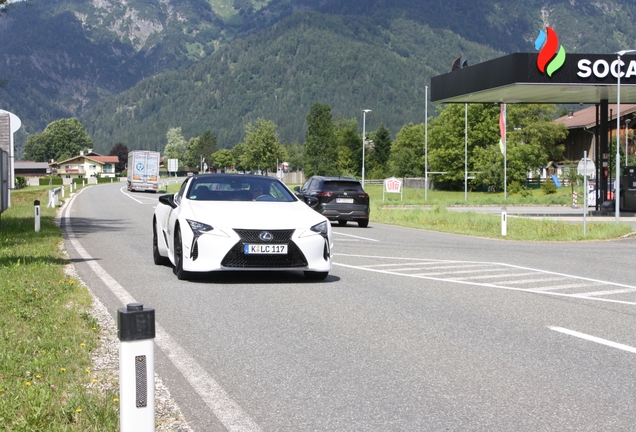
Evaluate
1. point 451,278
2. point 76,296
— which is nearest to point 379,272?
point 451,278

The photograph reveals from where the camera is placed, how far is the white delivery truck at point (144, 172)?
248 ft

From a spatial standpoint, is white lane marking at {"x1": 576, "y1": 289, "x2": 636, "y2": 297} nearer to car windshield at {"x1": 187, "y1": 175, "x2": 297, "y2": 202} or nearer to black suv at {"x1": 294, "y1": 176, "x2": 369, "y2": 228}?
car windshield at {"x1": 187, "y1": 175, "x2": 297, "y2": 202}

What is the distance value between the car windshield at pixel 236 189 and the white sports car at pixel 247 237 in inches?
12.5

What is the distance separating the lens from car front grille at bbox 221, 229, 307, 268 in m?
11.4

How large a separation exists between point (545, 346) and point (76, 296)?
533 cm

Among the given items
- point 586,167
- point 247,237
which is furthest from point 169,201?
point 586,167

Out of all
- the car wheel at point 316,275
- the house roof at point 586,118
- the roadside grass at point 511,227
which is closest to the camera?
the car wheel at point 316,275

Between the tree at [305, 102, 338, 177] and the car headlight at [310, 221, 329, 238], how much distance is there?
371ft

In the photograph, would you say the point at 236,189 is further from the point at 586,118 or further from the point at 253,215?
the point at 586,118

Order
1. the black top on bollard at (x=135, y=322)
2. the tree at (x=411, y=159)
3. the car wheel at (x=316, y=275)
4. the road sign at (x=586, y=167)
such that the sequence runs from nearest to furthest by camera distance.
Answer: the black top on bollard at (x=135, y=322) → the car wheel at (x=316, y=275) → the road sign at (x=586, y=167) → the tree at (x=411, y=159)

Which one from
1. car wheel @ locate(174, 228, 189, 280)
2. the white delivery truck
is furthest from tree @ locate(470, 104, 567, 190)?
car wheel @ locate(174, 228, 189, 280)

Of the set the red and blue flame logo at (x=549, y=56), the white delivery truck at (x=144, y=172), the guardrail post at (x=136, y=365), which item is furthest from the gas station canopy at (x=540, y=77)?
the white delivery truck at (x=144, y=172)

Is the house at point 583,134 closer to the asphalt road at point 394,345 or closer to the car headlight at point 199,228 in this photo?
the asphalt road at point 394,345

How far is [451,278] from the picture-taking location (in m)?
13.1
